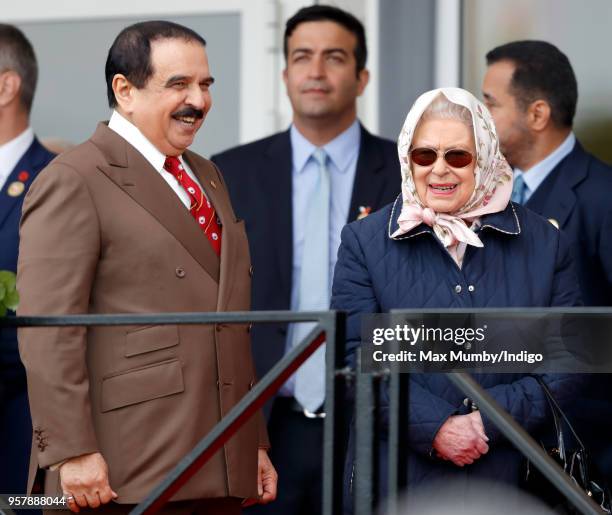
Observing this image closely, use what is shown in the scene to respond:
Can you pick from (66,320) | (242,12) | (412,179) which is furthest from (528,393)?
(242,12)

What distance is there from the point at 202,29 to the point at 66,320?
144 inches

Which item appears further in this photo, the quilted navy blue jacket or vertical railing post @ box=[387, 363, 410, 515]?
the quilted navy blue jacket

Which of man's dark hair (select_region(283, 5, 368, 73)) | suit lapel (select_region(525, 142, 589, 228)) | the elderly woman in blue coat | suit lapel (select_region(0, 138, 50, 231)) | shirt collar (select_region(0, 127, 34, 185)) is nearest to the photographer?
the elderly woman in blue coat

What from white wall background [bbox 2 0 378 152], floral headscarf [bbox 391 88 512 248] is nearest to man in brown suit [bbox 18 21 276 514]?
floral headscarf [bbox 391 88 512 248]

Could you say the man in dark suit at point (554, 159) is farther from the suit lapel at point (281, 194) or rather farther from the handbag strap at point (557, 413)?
the handbag strap at point (557, 413)

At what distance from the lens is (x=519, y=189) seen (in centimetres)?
549

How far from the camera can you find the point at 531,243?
412 centimetres

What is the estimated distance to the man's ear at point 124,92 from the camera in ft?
13.6

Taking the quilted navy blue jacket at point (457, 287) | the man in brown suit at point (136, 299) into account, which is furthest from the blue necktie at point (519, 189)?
the man in brown suit at point (136, 299)

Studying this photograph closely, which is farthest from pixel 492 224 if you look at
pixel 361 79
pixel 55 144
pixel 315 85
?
pixel 55 144

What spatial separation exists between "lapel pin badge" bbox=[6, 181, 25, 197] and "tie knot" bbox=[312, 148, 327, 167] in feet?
3.52

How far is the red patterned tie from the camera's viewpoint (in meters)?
4.11

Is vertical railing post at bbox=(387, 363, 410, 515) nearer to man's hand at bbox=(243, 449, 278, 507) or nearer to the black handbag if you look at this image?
the black handbag

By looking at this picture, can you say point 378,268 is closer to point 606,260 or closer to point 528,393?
point 528,393
